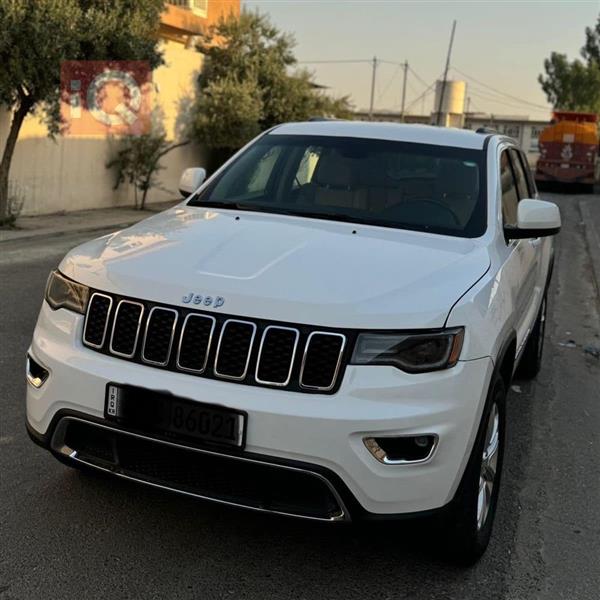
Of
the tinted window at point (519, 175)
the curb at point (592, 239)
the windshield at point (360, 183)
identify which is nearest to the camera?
the windshield at point (360, 183)

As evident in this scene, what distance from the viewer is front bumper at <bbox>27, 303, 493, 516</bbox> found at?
2.49 meters

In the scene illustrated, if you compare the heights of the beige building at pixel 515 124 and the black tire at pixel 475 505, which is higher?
the beige building at pixel 515 124

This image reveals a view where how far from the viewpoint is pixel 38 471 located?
366cm

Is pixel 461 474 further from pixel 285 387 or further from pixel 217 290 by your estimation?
pixel 217 290

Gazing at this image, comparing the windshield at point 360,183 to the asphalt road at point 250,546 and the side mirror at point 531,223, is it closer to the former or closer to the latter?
the side mirror at point 531,223

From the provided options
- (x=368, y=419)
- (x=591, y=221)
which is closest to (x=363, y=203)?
(x=368, y=419)

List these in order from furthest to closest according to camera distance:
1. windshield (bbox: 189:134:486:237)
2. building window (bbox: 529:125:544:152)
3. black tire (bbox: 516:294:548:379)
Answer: building window (bbox: 529:125:544:152) → black tire (bbox: 516:294:548:379) → windshield (bbox: 189:134:486:237)

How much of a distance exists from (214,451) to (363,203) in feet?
6.18

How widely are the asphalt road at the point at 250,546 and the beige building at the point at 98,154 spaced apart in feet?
36.4

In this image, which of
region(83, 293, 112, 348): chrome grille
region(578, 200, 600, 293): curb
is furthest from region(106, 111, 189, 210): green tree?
region(83, 293, 112, 348): chrome grille

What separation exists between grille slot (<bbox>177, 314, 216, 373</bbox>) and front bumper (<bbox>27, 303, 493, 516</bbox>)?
47 mm

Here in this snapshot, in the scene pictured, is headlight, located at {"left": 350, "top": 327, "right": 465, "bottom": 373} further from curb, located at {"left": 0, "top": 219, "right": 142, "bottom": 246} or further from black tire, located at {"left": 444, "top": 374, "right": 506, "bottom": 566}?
curb, located at {"left": 0, "top": 219, "right": 142, "bottom": 246}

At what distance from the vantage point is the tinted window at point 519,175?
16.1 ft

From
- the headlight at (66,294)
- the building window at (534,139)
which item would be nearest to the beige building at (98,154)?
the headlight at (66,294)
